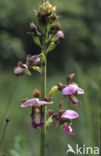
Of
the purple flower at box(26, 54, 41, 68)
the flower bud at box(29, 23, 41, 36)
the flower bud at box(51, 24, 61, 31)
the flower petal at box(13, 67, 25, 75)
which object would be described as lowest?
the flower petal at box(13, 67, 25, 75)

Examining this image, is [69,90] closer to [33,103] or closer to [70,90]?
[70,90]

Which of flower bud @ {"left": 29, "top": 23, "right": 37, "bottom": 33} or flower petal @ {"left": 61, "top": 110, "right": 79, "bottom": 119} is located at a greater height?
flower bud @ {"left": 29, "top": 23, "right": 37, "bottom": 33}

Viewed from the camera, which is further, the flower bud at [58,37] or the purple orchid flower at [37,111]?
the flower bud at [58,37]

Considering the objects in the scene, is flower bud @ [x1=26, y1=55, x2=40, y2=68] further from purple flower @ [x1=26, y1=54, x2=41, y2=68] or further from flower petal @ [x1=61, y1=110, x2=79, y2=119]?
flower petal @ [x1=61, y1=110, x2=79, y2=119]

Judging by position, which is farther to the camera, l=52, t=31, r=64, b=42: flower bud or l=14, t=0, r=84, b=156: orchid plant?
l=52, t=31, r=64, b=42: flower bud

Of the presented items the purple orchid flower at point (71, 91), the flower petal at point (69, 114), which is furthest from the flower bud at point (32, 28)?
the flower petal at point (69, 114)

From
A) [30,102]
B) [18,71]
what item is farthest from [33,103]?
[18,71]

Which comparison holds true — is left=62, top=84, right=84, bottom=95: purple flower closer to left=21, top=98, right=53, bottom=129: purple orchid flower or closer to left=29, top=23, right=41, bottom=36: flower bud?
left=21, top=98, right=53, bottom=129: purple orchid flower

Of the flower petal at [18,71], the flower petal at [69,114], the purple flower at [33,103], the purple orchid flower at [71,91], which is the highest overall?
the flower petal at [18,71]

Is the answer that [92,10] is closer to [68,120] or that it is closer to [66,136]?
[66,136]

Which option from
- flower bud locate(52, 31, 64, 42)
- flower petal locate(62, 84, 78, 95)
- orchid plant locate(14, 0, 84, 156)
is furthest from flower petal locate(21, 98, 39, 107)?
flower bud locate(52, 31, 64, 42)

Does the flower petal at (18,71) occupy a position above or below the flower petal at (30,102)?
above

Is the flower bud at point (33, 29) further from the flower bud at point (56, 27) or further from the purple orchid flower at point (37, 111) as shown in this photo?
the purple orchid flower at point (37, 111)
